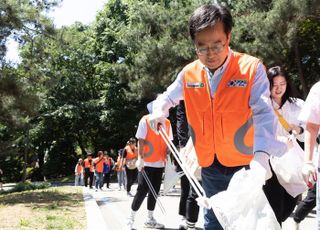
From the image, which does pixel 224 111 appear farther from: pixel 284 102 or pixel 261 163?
pixel 284 102

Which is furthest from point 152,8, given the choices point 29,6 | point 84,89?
point 84,89

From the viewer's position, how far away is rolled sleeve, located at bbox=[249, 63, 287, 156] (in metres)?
2.58

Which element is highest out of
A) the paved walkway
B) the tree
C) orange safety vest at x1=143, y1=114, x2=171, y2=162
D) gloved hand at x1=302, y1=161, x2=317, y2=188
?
the tree

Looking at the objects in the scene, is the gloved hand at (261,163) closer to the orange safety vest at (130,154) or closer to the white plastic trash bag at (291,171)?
the white plastic trash bag at (291,171)

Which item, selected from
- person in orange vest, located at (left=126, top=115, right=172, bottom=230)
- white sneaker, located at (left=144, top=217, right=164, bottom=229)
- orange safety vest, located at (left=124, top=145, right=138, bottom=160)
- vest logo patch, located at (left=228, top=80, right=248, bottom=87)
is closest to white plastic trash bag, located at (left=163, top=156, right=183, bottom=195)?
person in orange vest, located at (left=126, top=115, right=172, bottom=230)

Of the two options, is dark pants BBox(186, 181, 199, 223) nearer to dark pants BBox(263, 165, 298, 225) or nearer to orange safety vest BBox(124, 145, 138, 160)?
dark pants BBox(263, 165, 298, 225)

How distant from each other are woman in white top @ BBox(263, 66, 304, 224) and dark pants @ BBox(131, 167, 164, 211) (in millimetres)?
2277

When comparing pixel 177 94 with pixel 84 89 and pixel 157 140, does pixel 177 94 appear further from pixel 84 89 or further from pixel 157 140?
pixel 84 89

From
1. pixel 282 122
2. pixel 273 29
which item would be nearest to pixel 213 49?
pixel 282 122

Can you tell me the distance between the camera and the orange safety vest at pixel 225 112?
279 centimetres

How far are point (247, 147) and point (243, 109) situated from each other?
26 centimetres

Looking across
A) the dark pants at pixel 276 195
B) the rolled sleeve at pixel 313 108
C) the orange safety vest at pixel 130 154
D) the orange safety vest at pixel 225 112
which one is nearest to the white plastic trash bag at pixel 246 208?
the orange safety vest at pixel 225 112

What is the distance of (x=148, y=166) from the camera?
21.4ft

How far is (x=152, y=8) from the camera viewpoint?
22.7 m
